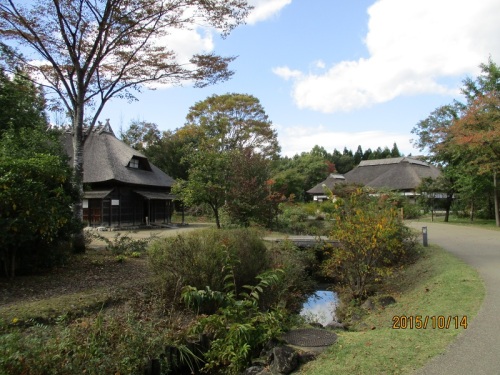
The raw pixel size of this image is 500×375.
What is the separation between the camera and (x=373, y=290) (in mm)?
9484

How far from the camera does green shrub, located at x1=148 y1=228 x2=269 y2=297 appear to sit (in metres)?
7.20

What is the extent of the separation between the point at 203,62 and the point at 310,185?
141 feet

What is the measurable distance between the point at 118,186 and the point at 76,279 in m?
18.2

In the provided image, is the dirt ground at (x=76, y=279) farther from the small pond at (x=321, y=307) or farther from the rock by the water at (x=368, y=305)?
the rock by the water at (x=368, y=305)

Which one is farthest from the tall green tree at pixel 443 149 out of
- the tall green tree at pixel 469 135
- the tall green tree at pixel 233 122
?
the tall green tree at pixel 233 122

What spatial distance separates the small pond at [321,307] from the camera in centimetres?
828

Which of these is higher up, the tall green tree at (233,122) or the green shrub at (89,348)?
the tall green tree at (233,122)

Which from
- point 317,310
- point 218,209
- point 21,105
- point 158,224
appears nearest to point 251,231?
point 317,310

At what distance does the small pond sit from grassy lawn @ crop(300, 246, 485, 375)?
1.17m

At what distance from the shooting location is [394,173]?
43531 millimetres

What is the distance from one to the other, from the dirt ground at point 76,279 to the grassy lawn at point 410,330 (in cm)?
448

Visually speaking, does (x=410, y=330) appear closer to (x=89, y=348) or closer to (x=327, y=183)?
(x=89, y=348)

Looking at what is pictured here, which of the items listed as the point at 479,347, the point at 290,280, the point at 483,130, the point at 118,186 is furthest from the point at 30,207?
the point at 483,130
